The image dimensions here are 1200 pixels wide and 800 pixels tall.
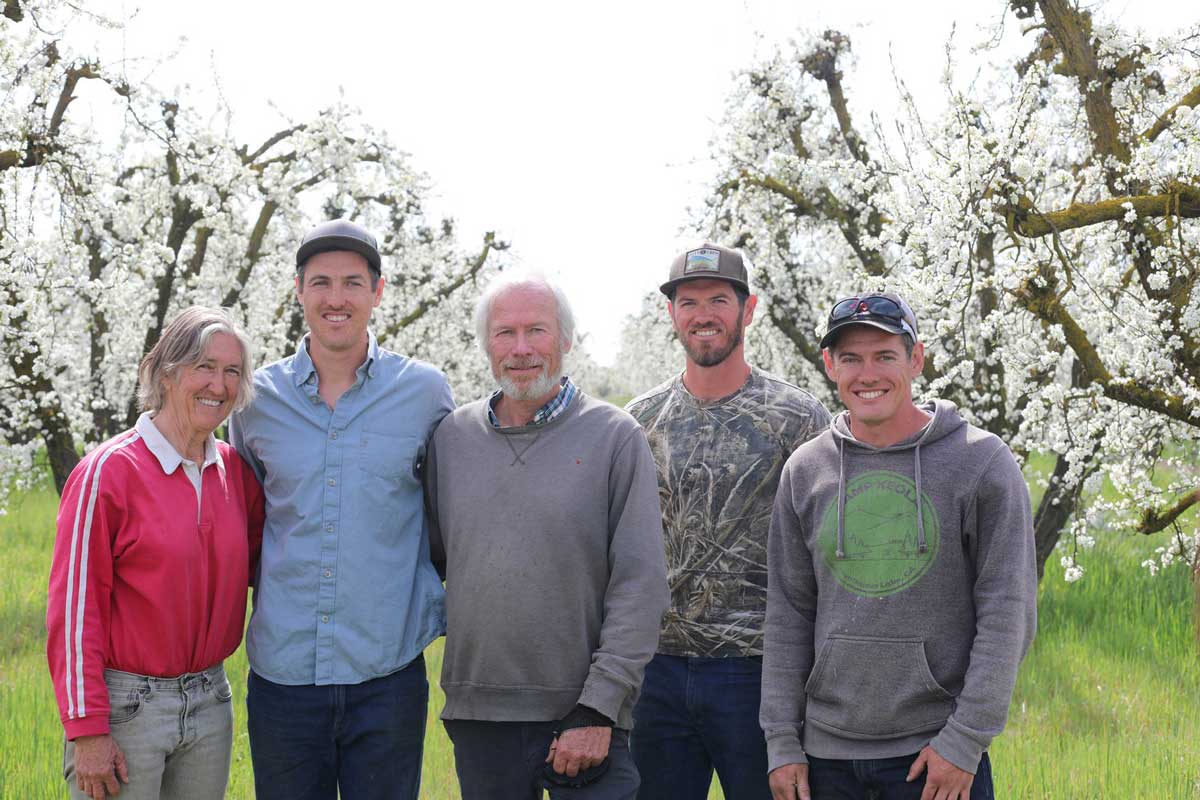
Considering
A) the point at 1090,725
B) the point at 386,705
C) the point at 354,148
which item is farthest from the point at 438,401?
the point at 354,148

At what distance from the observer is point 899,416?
278 centimetres

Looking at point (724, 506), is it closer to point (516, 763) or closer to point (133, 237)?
point (516, 763)

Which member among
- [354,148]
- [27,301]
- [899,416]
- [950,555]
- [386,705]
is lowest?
[386,705]

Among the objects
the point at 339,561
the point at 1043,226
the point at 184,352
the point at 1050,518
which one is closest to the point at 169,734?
the point at 339,561

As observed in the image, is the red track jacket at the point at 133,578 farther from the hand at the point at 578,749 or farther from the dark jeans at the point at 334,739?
the hand at the point at 578,749

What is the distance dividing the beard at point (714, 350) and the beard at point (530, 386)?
622 mm

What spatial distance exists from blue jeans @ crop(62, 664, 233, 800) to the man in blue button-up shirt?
123 millimetres

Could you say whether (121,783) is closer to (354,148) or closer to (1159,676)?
(1159,676)

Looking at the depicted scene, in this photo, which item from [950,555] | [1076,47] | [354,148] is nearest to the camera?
[950,555]

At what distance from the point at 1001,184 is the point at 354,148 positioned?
8.24 m

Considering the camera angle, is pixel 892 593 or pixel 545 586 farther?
pixel 545 586

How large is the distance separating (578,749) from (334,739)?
2.64 feet

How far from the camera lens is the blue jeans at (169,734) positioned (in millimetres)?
2838

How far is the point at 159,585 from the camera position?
9.46 feet
